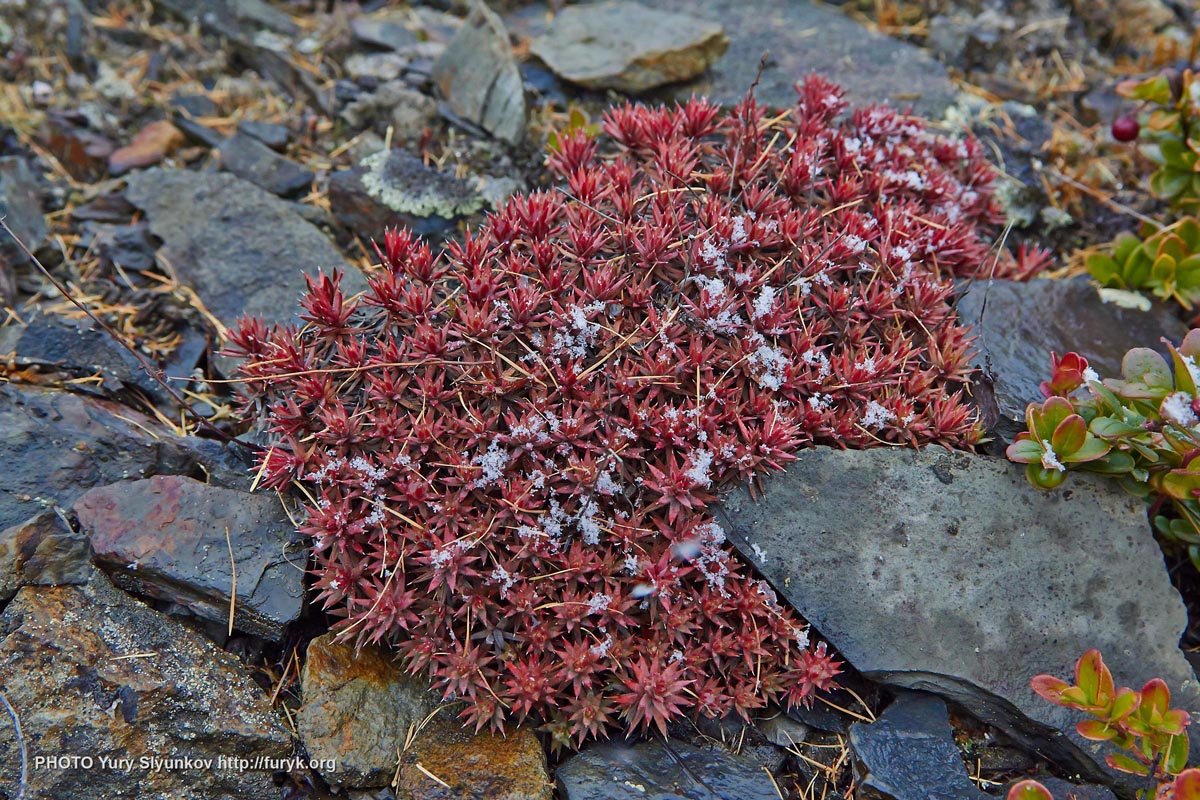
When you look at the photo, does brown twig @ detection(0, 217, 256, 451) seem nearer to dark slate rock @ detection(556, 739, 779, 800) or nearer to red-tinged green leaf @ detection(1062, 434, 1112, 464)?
dark slate rock @ detection(556, 739, 779, 800)

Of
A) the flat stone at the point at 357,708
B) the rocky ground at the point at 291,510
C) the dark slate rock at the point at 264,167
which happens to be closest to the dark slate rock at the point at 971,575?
the rocky ground at the point at 291,510

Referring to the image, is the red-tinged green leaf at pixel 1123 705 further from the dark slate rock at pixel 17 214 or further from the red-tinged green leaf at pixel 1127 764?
the dark slate rock at pixel 17 214

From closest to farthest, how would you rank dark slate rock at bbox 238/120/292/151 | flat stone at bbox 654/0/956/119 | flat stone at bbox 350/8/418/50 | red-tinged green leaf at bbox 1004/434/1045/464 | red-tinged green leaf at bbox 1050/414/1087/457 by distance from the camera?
red-tinged green leaf at bbox 1050/414/1087/457, red-tinged green leaf at bbox 1004/434/1045/464, dark slate rock at bbox 238/120/292/151, flat stone at bbox 654/0/956/119, flat stone at bbox 350/8/418/50

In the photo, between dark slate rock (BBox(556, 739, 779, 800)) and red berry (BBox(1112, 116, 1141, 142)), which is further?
red berry (BBox(1112, 116, 1141, 142))

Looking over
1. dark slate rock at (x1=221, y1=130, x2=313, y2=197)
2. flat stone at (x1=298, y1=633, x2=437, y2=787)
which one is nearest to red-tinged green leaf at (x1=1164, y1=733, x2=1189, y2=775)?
flat stone at (x1=298, y1=633, x2=437, y2=787)

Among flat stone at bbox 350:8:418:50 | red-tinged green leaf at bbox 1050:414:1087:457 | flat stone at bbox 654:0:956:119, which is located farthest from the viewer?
flat stone at bbox 350:8:418:50

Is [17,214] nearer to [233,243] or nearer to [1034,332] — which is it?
[233,243]

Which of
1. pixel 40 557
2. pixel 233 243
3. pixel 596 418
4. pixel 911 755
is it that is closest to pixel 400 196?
pixel 233 243
